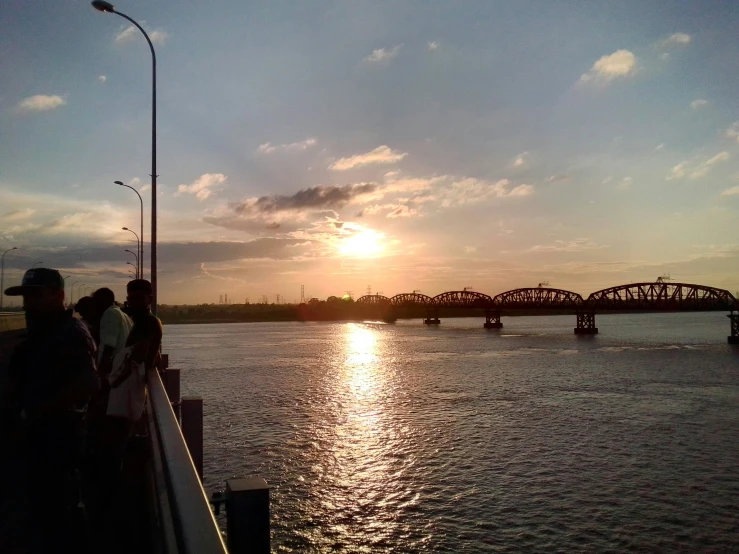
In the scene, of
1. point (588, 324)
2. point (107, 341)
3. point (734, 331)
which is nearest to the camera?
point (107, 341)

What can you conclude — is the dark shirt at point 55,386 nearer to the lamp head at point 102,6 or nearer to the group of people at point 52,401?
the group of people at point 52,401

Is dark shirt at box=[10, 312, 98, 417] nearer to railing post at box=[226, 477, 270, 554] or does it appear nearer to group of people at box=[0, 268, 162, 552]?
group of people at box=[0, 268, 162, 552]

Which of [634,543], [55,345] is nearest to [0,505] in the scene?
[55,345]

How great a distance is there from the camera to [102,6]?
64.2 feet

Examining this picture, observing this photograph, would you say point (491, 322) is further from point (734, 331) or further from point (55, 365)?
point (55, 365)

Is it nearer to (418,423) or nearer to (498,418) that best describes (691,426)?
(498,418)

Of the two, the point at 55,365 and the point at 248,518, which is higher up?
the point at 55,365

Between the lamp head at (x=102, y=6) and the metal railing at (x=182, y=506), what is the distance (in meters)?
18.3

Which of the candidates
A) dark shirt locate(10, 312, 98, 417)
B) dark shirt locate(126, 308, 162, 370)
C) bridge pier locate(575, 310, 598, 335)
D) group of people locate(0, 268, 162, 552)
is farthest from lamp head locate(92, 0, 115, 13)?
bridge pier locate(575, 310, 598, 335)

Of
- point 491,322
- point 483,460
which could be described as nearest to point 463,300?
point 491,322

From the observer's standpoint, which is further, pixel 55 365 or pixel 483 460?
pixel 483 460

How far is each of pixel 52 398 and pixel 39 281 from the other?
3.04 feet

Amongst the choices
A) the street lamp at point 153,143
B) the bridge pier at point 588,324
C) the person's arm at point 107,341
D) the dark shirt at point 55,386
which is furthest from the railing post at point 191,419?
the bridge pier at point 588,324

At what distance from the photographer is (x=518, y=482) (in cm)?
1789
